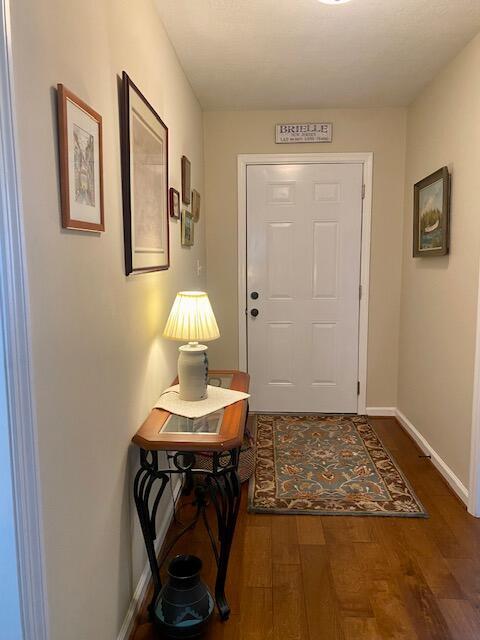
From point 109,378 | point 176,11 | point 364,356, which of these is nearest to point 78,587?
point 109,378

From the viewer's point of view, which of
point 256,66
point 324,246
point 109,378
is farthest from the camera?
point 324,246

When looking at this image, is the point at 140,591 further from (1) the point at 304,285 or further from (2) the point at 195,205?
(1) the point at 304,285

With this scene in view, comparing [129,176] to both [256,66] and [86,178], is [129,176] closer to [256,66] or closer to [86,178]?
[86,178]

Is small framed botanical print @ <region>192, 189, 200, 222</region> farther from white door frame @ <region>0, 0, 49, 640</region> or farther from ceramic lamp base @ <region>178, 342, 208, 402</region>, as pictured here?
white door frame @ <region>0, 0, 49, 640</region>

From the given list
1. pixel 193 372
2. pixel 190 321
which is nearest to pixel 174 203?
pixel 190 321

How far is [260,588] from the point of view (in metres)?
1.89

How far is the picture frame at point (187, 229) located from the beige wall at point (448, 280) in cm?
154

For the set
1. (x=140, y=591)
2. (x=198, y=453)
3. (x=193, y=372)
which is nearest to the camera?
(x=198, y=453)

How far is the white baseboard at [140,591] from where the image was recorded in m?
1.62

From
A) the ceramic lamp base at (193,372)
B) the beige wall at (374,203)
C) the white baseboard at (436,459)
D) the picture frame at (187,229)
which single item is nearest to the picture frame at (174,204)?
the picture frame at (187,229)

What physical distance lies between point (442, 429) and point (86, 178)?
2.53 m

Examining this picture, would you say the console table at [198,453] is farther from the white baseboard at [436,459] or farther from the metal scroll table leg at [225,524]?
the white baseboard at [436,459]

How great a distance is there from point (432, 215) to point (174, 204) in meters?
1.64

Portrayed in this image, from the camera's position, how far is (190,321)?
75.2 inches
